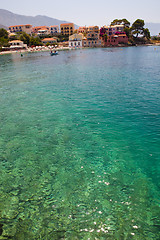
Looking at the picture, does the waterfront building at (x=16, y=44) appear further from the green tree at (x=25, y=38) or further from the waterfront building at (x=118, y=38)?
the waterfront building at (x=118, y=38)

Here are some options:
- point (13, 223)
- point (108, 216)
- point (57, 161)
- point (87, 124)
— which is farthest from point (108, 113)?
point (13, 223)

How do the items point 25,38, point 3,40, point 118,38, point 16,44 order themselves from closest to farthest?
point 3,40, point 16,44, point 25,38, point 118,38

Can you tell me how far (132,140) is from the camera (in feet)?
44.4

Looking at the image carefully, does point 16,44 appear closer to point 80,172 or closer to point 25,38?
point 25,38

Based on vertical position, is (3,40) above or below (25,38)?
below

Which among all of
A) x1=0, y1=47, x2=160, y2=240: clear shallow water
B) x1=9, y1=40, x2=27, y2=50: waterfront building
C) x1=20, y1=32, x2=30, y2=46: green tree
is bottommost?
x1=0, y1=47, x2=160, y2=240: clear shallow water

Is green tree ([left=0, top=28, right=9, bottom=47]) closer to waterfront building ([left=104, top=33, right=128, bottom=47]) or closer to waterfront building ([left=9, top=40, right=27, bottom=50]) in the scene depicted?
waterfront building ([left=9, top=40, right=27, bottom=50])

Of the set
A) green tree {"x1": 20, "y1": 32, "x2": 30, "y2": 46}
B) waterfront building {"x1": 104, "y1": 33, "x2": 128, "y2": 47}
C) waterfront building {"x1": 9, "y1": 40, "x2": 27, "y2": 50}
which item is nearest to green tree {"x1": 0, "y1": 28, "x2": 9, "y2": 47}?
waterfront building {"x1": 9, "y1": 40, "x2": 27, "y2": 50}

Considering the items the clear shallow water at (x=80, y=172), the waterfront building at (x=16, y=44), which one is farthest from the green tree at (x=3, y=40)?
the clear shallow water at (x=80, y=172)

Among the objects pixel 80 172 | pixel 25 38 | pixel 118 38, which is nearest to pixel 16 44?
pixel 25 38

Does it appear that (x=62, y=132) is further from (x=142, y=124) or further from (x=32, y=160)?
(x=142, y=124)

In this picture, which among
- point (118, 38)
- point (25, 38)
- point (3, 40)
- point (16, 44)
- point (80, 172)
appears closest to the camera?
point (80, 172)

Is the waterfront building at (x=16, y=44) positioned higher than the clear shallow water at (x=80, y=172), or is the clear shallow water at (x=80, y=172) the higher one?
the waterfront building at (x=16, y=44)

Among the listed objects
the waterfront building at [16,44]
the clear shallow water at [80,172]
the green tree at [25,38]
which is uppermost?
the green tree at [25,38]
